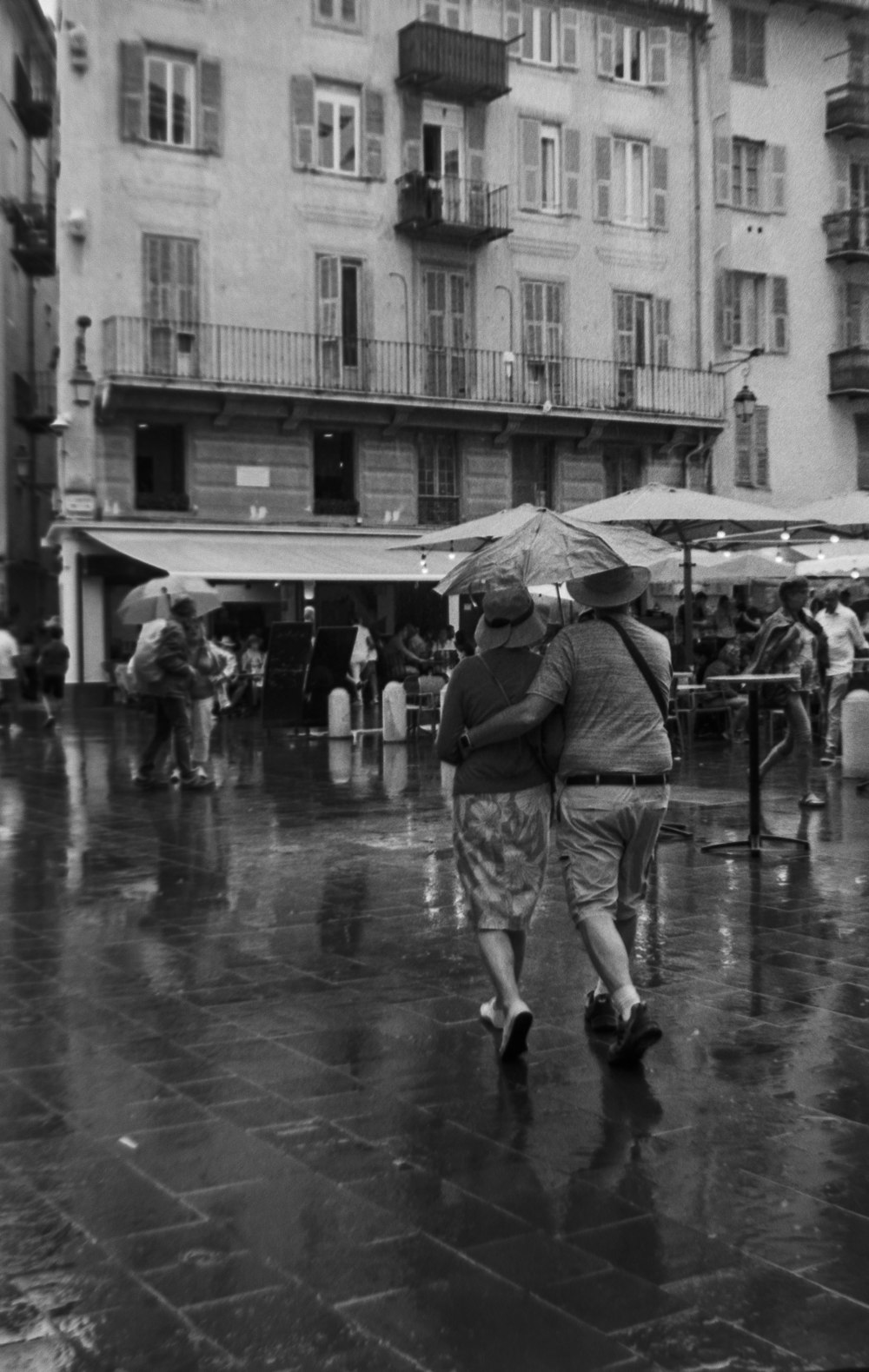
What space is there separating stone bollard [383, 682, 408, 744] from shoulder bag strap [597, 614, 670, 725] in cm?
1519

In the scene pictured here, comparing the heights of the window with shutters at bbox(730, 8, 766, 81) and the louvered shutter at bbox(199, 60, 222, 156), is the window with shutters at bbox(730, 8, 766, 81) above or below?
above

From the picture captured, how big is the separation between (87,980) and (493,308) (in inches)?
1099

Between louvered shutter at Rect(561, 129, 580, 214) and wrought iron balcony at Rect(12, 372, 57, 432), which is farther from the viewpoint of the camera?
wrought iron balcony at Rect(12, 372, 57, 432)

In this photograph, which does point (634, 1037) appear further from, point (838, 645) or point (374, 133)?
point (374, 133)

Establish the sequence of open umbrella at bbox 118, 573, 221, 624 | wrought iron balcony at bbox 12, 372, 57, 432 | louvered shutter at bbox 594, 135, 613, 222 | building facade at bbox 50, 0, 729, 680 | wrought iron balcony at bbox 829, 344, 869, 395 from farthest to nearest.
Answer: wrought iron balcony at bbox 12, 372, 57, 432, wrought iron balcony at bbox 829, 344, 869, 395, louvered shutter at bbox 594, 135, 613, 222, building facade at bbox 50, 0, 729, 680, open umbrella at bbox 118, 573, 221, 624

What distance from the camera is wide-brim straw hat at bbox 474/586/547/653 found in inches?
227

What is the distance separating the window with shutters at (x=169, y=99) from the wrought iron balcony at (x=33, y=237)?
28.0 ft

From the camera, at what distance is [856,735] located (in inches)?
606

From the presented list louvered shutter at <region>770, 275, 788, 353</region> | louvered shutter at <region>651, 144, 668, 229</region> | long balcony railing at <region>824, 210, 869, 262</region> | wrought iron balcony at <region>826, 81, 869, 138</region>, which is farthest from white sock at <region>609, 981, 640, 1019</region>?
wrought iron balcony at <region>826, 81, 869, 138</region>

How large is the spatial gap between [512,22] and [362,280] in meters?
6.61

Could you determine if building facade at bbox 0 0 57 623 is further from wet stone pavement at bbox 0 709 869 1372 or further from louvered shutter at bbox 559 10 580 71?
wet stone pavement at bbox 0 709 869 1372

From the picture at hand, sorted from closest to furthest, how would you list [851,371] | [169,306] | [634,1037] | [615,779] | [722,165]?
[634,1037], [615,779], [169,306], [722,165], [851,371]

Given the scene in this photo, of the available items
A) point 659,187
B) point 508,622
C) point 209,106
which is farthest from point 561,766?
point 659,187

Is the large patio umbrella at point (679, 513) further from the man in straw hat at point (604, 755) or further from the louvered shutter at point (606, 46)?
the louvered shutter at point (606, 46)
